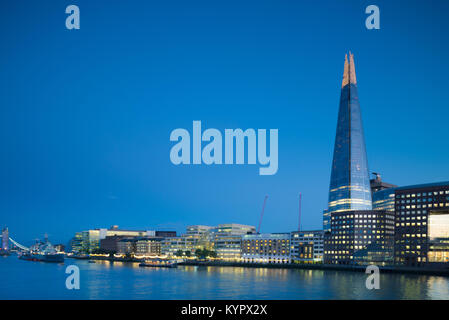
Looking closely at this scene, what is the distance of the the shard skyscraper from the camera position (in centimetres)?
13738

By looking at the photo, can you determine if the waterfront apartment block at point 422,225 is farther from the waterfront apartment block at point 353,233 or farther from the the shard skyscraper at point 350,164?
the the shard skyscraper at point 350,164

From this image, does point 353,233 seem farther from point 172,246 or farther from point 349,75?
point 172,246

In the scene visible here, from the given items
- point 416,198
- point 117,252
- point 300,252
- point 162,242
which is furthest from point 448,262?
point 117,252

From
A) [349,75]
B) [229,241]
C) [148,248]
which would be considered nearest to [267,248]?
[229,241]

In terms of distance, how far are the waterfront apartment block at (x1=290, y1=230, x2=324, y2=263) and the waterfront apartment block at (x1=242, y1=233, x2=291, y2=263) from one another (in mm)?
2301

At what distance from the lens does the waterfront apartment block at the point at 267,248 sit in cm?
12742

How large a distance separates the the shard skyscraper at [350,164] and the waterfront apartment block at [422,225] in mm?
32508

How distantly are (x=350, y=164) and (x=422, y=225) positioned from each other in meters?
41.3

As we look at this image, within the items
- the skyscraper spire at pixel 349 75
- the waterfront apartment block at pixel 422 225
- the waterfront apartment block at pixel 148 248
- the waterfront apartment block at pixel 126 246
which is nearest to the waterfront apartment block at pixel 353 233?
the waterfront apartment block at pixel 422 225

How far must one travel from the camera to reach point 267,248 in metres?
131
